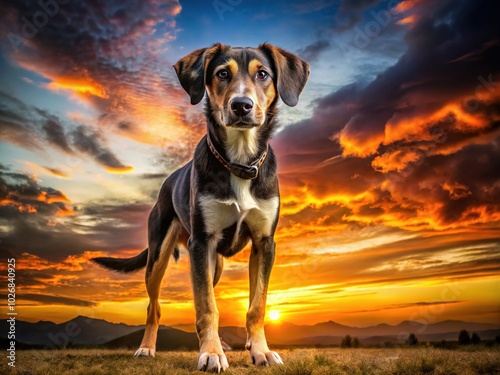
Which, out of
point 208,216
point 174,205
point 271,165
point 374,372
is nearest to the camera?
point 374,372

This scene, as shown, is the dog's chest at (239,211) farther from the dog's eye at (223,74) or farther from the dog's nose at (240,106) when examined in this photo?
the dog's eye at (223,74)

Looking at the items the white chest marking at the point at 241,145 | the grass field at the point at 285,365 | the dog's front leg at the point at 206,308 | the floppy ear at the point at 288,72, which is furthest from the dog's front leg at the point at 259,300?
the floppy ear at the point at 288,72

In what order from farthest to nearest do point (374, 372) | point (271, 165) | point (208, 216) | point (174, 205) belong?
point (174, 205)
point (271, 165)
point (208, 216)
point (374, 372)

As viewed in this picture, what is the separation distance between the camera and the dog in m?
5.98

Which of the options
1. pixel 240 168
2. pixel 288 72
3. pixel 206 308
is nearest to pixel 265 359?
pixel 206 308

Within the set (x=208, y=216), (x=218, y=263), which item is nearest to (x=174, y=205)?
(x=218, y=263)

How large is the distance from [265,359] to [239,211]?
169 centimetres

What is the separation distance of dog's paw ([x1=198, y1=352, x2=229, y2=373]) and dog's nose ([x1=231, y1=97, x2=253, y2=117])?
2.57 meters

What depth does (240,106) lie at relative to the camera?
583cm

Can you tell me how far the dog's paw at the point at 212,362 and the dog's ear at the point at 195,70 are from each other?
9.67ft

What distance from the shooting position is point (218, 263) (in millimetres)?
7887

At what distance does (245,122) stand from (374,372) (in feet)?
9.77

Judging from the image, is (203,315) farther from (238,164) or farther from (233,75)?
(233,75)

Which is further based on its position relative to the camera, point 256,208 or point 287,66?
point 287,66
